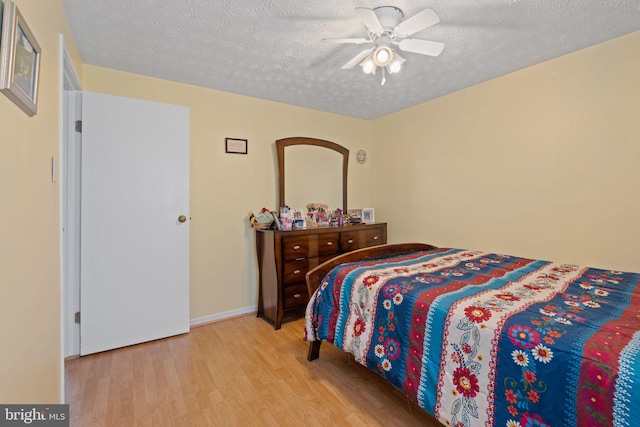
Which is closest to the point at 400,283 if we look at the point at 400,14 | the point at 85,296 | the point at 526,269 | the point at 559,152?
the point at 526,269

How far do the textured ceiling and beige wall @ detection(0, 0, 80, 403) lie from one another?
18.8 inches

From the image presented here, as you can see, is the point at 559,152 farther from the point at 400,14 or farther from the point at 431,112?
the point at 400,14

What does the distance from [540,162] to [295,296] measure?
2.48 m

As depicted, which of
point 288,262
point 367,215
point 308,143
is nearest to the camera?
point 288,262

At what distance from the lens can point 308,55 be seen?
2.32 metres

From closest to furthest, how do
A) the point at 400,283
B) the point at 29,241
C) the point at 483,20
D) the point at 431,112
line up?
1. the point at 29,241
2. the point at 400,283
3. the point at 483,20
4. the point at 431,112

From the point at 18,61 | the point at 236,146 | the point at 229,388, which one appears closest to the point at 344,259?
the point at 229,388

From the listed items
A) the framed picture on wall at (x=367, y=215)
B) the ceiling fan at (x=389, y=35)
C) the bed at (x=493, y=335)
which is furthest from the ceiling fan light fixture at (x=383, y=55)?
the framed picture on wall at (x=367, y=215)

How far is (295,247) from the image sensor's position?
2.99 meters

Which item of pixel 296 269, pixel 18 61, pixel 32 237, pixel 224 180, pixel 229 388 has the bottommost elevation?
pixel 229 388

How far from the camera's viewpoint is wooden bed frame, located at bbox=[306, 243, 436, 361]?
2.23m

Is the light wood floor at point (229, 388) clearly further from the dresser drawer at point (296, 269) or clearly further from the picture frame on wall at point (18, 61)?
the picture frame on wall at point (18, 61)

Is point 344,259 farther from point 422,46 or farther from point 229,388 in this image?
point 422,46

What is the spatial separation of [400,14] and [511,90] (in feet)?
5.02
